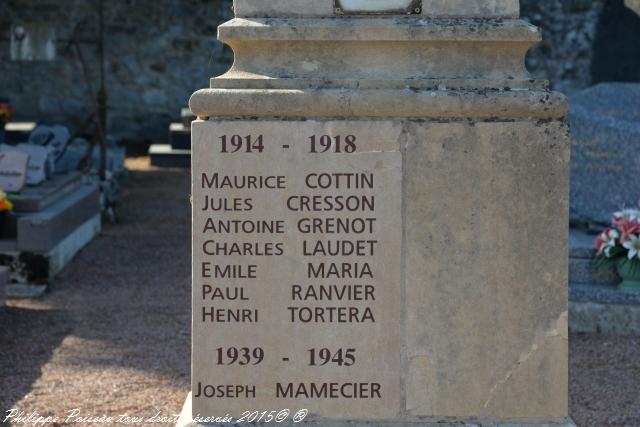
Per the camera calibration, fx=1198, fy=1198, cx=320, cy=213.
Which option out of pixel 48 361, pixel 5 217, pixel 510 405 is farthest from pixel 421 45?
pixel 5 217

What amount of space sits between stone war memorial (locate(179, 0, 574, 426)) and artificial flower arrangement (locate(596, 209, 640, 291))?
3257mm

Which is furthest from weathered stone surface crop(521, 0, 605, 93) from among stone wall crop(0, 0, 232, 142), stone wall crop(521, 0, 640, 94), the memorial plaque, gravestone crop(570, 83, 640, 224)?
the memorial plaque

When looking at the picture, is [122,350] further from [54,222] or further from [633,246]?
[633,246]

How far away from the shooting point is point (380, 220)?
122 inches

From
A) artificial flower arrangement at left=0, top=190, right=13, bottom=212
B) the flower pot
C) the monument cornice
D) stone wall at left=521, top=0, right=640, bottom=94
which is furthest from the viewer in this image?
stone wall at left=521, top=0, right=640, bottom=94

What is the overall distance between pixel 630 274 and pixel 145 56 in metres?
11.1

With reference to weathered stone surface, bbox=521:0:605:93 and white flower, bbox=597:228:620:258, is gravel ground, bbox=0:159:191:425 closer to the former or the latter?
white flower, bbox=597:228:620:258

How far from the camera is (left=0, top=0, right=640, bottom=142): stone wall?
16.1m

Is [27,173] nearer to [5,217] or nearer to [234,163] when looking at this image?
[5,217]

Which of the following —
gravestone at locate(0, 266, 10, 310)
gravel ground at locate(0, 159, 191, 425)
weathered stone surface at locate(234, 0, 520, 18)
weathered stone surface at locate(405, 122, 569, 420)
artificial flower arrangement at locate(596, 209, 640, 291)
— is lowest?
gravel ground at locate(0, 159, 191, 425)

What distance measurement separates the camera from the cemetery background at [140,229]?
5293 mm

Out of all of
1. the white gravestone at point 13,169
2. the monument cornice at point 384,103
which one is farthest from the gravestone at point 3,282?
the monument cornice at point 384,103

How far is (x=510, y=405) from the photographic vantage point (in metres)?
3.13

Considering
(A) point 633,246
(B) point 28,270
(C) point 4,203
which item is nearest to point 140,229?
(B) point 28,270
